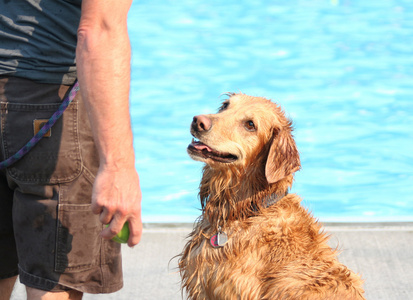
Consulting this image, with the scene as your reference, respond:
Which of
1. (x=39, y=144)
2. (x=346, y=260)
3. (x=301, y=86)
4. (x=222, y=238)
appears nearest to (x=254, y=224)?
(x=222, y=238)

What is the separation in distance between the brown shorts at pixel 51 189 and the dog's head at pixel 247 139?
73cm

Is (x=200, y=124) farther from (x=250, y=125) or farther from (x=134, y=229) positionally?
(x=134, y=229)

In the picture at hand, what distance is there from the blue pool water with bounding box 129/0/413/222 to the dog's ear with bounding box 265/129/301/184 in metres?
2.16

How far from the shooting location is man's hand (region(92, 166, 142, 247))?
7.22ft

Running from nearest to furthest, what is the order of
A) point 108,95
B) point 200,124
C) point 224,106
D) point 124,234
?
1. point 108,95
2. point 124,234
3. point 200,124
4. point 224,106

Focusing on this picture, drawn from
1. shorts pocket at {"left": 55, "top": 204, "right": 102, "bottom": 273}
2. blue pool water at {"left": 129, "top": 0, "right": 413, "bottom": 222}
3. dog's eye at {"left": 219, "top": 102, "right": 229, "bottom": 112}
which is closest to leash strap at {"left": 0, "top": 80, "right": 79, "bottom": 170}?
shorts pocket at {"left": 55, "top": 204, "right": 102, "bottom": 273}

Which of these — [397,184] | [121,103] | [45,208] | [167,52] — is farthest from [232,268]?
[167,52]

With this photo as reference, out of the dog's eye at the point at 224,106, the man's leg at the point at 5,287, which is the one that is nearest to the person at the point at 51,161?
the man's leg at the point at 5,287

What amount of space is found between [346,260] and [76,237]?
262 centimetres

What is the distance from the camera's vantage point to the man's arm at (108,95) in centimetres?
219

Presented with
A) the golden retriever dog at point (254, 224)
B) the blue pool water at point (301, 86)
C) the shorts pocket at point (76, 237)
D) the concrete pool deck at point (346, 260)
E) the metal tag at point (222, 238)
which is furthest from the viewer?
the blue pool water at point (301, 86)

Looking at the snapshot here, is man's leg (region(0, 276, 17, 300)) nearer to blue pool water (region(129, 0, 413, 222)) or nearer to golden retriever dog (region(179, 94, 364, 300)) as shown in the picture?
golden retriever dog (region(179, 94, 364, 300))

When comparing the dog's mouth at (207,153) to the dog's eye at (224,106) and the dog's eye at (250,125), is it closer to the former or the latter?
the dog's eye at (250,125)

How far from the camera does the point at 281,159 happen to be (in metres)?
3.15
